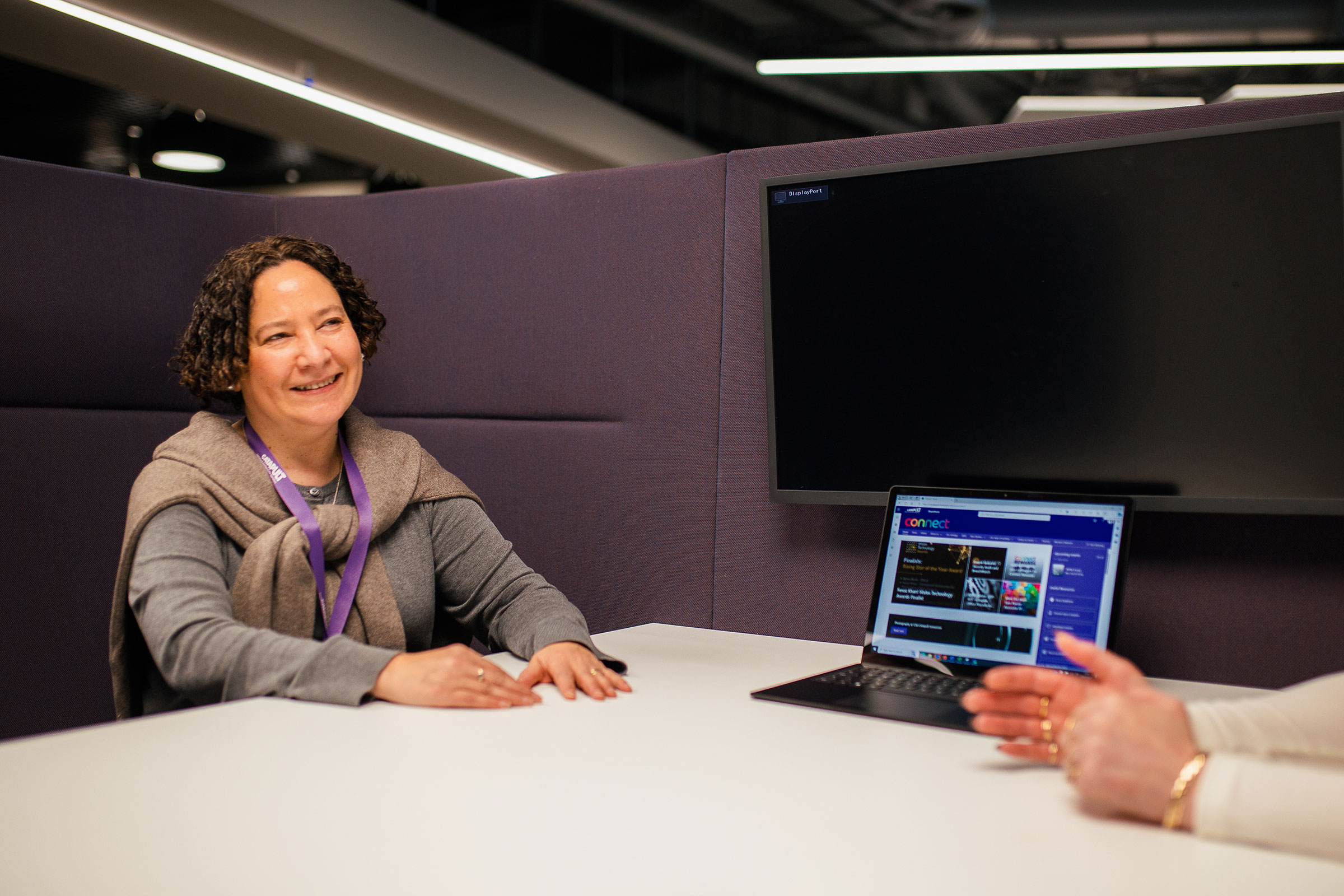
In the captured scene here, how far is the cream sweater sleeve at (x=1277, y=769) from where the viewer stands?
70 cm

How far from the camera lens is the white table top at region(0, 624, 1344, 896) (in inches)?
26.5

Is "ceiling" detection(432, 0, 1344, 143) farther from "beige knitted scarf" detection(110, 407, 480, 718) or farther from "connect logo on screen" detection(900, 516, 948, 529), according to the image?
"beige knitted scarf" detection(110, 407, 480, 718)

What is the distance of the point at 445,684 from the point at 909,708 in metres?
0.51

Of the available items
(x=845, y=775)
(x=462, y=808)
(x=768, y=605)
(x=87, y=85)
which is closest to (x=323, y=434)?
(x=768, y=605)

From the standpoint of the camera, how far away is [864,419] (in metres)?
1.42

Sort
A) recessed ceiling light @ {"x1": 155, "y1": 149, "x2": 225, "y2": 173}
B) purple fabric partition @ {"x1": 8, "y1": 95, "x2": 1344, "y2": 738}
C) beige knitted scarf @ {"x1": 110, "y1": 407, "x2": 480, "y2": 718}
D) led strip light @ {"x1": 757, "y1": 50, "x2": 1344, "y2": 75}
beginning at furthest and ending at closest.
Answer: recessed ceiling light @ {"x1": 155, "y1": 149, "x2": 225, "y2": 173} < led strip light @ {"x1": 757, "y1": 50, "x2": 1344, "y2": 75} < purple fabric partition @ {"x1": 8, "y1": 95, "x2": 1344, "y2": 738} < beige knitted scarf @ {"x1": 110, "y1": 407, "x2": 480, "y2": 718}

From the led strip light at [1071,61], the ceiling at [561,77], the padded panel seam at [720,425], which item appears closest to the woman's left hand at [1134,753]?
the padded panel seam at [720,425]

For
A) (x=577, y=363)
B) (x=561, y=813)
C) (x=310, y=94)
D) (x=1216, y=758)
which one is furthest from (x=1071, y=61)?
(x=561, y=813)

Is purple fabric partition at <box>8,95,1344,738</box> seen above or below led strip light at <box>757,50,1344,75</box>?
below

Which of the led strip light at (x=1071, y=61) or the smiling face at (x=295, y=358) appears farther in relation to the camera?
the led strip light at (x=1071, y=61)

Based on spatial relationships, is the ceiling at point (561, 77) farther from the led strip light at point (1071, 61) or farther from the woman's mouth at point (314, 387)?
the woman's mouth at point (314, 387)

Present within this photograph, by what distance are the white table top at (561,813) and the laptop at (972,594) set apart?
12 centimetres

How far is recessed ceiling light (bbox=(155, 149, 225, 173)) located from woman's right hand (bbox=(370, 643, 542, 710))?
625 centimetres

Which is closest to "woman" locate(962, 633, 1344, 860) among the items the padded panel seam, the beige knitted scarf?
the padded panel seam
